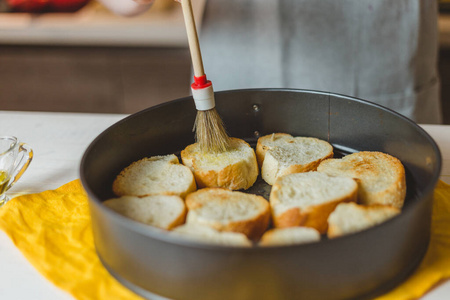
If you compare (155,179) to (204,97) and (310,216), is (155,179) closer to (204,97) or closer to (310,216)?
(204,97)

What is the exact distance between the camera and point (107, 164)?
1.07m

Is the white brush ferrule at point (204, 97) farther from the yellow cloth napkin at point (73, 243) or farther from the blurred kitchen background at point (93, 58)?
the blurred kitchen background at point (93, 58)

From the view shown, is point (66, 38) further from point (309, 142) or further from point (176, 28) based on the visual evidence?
point (309, 142)

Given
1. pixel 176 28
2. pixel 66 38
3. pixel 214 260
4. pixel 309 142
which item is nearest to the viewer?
pixel 214 260

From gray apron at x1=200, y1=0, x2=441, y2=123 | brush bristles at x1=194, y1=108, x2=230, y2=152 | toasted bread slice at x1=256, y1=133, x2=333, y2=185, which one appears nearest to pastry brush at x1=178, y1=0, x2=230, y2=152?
brush bristles at x1=194, y1=108, x2=230, y2=152

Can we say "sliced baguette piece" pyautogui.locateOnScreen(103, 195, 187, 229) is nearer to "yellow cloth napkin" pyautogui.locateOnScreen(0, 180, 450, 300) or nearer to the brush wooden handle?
"yellow cloth napkin" pyautogui.locateOnScreen(0, 180, 450, 300)

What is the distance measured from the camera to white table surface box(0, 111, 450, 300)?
32.9 inches

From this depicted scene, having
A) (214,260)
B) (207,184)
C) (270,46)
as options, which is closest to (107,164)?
(207,184)

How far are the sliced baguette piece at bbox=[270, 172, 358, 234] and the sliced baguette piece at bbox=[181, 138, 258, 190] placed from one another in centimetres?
12

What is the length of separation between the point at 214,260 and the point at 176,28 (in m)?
1.93

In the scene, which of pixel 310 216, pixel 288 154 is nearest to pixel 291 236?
pixel 310 216

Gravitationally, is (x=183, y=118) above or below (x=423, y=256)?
above

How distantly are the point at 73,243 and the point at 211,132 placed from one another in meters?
0.38

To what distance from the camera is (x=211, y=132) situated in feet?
3.67
